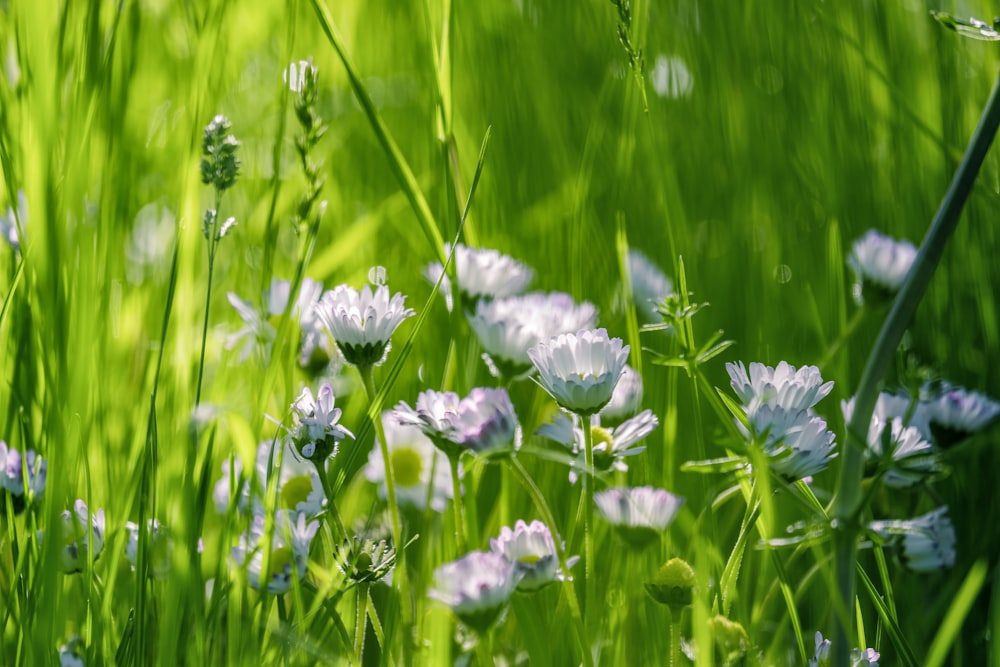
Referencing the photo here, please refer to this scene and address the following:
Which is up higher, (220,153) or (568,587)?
(220,153)

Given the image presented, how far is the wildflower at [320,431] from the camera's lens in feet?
2.34

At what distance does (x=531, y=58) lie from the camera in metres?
1.65

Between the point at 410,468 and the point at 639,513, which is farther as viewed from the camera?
the point at 410,468

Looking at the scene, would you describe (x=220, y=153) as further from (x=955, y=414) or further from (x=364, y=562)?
(x=955, y=414)

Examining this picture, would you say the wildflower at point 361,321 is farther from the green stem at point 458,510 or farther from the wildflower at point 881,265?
the wildflower at point 881,265

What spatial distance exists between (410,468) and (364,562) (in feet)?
1.07

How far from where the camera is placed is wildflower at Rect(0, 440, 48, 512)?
31.8 inches

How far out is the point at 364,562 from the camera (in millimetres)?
726

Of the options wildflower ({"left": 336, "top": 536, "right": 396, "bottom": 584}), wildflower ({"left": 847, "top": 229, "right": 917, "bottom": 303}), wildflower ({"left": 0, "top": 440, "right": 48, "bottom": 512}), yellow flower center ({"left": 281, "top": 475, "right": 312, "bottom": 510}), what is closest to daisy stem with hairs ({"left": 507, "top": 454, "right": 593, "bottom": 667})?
wildflower ({"left": 336, "top": 536, "right": 396, "bottom": 584})

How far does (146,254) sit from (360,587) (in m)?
0.92

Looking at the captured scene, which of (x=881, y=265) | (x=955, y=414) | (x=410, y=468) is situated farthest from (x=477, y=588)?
(x=881, y=265)

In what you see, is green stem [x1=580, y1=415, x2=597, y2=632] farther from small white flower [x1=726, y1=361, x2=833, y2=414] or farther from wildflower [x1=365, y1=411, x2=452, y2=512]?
wildflower [x1=365, y1=411, x2=452, y2=512]

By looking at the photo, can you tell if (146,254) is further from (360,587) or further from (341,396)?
(360,587)

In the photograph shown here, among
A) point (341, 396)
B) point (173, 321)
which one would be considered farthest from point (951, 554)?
point (173, 321)
